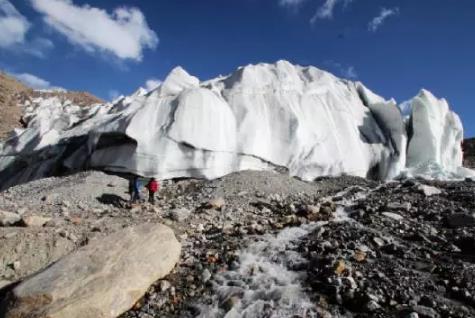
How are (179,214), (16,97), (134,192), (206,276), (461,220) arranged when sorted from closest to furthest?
(206,276) < (461,220) < (179,214) < (134,192) < (16,97)

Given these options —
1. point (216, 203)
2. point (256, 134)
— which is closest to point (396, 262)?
point (216, 203)

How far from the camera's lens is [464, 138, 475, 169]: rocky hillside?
34.1 meters

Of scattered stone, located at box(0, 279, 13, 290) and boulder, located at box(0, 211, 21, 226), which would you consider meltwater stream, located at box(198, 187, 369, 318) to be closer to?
scattered stone, located at box(0, 279, 13, 290)

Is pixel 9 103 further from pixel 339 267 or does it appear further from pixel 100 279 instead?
pixel 339 267

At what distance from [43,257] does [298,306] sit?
17.6ft

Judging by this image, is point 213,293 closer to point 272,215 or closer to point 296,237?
point 296,237

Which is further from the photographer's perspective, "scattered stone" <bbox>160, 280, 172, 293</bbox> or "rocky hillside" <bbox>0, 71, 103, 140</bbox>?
"rocky hillside" <bbox>0, 71, 103, 140</bbox>

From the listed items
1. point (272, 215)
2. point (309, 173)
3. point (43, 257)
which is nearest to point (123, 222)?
point (43, 257)

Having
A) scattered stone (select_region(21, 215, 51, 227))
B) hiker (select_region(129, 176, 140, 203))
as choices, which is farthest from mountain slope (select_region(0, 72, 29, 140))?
scattered stone (select_region(21, 215, 51, 227))

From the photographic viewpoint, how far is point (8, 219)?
1031 cm

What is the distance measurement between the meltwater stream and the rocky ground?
0.8 inches

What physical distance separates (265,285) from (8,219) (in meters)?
6.58

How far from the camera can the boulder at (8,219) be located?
33.7ft

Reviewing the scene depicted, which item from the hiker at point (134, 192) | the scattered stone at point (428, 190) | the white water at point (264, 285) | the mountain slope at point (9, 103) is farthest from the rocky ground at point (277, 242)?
the mountain slope at point (9, 103)
